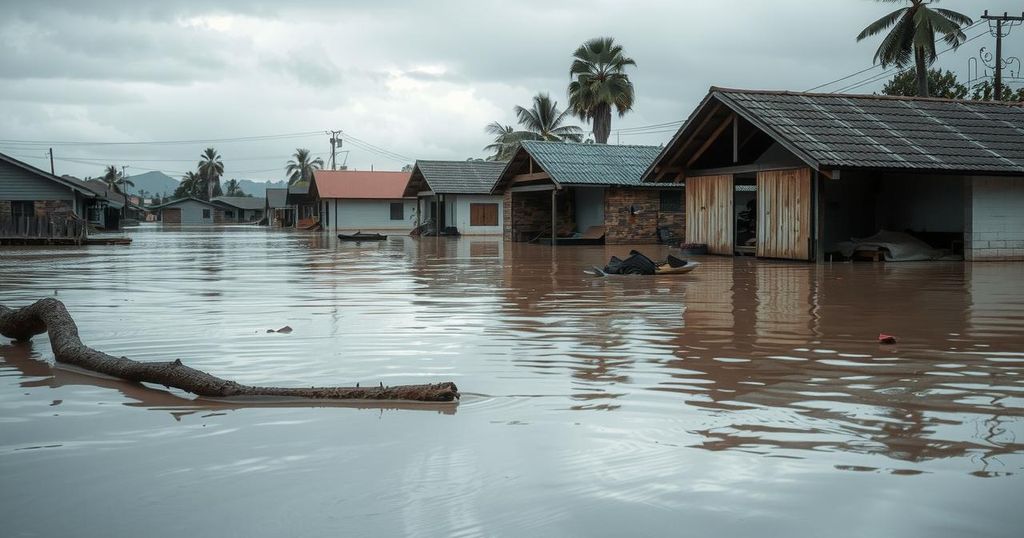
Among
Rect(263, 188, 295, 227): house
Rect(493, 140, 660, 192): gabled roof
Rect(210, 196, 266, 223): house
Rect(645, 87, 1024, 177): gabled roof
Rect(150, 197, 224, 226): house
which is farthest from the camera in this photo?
Rect(210, 196, 266, 223): house

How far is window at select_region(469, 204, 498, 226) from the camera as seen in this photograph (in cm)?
4850

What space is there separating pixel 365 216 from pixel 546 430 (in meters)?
59.4

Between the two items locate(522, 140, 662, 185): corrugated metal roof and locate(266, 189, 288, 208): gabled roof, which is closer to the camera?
locate(522, 140, 662, 185): corrugated metal roof

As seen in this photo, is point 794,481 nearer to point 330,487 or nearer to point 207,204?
point 330,487

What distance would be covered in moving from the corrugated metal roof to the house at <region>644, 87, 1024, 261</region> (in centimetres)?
753

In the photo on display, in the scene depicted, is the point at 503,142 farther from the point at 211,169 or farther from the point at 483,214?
the point at 211,169

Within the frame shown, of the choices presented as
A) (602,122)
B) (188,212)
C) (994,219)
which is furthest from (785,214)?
(188,212)

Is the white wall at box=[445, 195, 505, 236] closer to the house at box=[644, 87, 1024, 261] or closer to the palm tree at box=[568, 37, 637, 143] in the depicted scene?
the palm tree at box=[568, 37, 637, 143]

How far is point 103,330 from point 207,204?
4189 inches

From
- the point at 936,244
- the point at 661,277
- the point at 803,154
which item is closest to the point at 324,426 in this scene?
the point at 661,277

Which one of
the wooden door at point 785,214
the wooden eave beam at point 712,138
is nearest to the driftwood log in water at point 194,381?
the wooden door at point 785,214

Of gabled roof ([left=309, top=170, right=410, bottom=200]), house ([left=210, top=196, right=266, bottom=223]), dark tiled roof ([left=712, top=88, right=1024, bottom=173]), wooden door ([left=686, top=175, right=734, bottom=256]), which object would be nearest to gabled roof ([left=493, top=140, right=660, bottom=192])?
wooden door ([left=686, top=175, right=734, bottom=256])

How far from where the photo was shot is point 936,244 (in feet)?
76.0

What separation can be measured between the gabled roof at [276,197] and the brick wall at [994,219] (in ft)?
249
